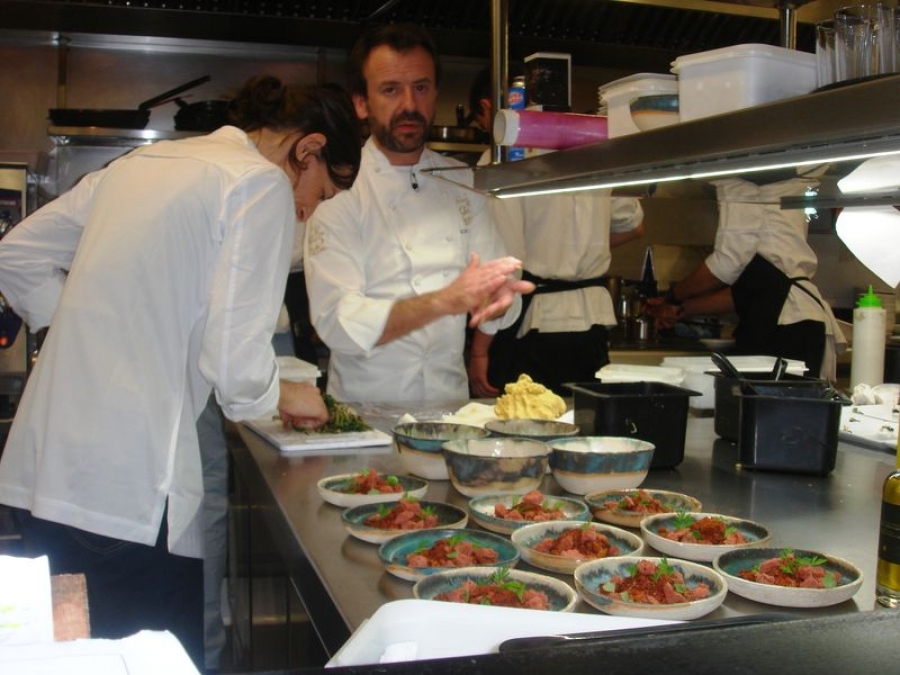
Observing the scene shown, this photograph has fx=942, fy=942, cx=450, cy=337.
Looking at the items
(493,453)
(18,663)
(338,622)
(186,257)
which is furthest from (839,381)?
(18,663)

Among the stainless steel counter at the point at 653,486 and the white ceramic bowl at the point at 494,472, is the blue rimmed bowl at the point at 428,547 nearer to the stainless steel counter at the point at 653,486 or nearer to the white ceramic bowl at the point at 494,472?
the stainless steel counter at the point at 653,486

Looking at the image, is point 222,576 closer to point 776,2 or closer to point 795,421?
point 795,421

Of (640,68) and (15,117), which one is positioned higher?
(640,68)

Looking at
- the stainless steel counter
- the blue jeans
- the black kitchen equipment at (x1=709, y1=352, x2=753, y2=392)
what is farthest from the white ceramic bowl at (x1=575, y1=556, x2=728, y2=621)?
the blue jeans

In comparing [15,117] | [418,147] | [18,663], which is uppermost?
[15,117]

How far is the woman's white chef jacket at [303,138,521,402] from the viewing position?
294 centimetres

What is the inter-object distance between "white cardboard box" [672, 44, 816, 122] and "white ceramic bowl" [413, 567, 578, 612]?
2.15 feet

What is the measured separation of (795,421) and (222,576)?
2.04 meters

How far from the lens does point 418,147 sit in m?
3.09

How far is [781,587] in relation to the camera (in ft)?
3.85

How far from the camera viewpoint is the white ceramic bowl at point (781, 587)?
117cm

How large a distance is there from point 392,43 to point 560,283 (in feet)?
3.97

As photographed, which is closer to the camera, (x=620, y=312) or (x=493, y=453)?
(x=493, y=453)

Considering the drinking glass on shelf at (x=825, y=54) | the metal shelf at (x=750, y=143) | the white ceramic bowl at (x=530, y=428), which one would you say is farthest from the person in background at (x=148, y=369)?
the drinking glass on shelf at (x=825, y=54)
